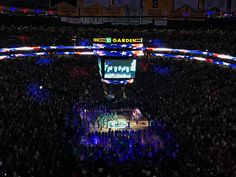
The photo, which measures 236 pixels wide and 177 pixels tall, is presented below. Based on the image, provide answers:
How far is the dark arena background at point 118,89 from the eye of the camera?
13.9 meters

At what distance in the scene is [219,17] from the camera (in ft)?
106

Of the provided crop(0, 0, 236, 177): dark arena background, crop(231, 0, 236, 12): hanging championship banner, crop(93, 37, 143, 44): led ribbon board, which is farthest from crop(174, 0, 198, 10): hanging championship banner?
crop(93, 37, 143, 44): led ribbon board

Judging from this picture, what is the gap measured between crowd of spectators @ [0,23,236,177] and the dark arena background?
0.06 meters

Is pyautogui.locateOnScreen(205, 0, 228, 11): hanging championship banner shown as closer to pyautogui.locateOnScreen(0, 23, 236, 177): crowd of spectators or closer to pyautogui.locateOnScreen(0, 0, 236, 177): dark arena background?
pyautogui.locateOnScreen(0, 0, 236, 177): dark arena background

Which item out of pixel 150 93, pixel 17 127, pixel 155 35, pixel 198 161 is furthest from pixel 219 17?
pixel 17 127

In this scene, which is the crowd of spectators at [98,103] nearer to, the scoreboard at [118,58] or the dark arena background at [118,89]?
the dark arena background at [118,89]

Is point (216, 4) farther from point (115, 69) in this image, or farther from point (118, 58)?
point (115, 69)

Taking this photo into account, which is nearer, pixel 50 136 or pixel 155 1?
pixel 50 136

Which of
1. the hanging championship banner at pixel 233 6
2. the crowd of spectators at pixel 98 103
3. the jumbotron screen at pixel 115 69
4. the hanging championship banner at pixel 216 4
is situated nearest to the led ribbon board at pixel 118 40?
the jumbotron screen at pixel 115 69

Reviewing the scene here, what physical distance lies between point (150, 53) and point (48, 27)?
10.5 metres

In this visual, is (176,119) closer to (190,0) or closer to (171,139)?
(171,139)

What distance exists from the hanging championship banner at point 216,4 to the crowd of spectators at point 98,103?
2.67 m

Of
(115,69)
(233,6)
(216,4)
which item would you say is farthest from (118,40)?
(233,6)

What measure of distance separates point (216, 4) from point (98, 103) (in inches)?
644
